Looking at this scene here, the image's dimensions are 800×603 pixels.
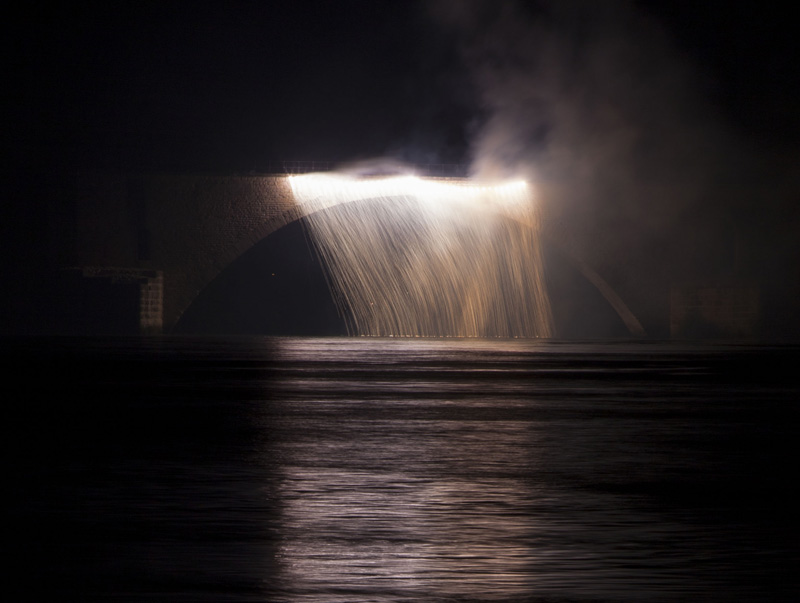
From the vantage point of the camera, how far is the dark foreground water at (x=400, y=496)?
414 centimetres

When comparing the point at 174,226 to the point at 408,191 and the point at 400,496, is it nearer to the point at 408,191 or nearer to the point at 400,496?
the point at 408,191

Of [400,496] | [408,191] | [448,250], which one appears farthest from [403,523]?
[448,250]

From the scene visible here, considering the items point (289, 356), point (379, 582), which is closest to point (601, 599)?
point (379, 582)

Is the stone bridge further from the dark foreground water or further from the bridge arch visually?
the dark foreground water

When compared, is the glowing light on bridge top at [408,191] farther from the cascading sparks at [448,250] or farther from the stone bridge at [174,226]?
the stone bridge at [174,226]

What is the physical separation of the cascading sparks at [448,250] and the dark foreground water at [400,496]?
32041 mm

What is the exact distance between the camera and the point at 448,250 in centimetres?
4753

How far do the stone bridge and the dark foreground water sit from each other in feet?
106

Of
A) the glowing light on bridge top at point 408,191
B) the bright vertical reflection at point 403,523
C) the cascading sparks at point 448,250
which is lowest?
the bright vertical reflection at point 403,523

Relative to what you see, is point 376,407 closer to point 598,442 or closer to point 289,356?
point 598,442

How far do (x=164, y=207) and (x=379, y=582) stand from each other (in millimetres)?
42898

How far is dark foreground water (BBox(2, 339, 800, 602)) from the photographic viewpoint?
414cm

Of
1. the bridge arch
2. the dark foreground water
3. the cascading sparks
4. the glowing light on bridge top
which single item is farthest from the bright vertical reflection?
the bridge arch

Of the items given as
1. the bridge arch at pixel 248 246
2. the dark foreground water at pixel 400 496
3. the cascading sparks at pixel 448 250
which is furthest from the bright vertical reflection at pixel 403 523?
the bridge arch at pixel 248 246
